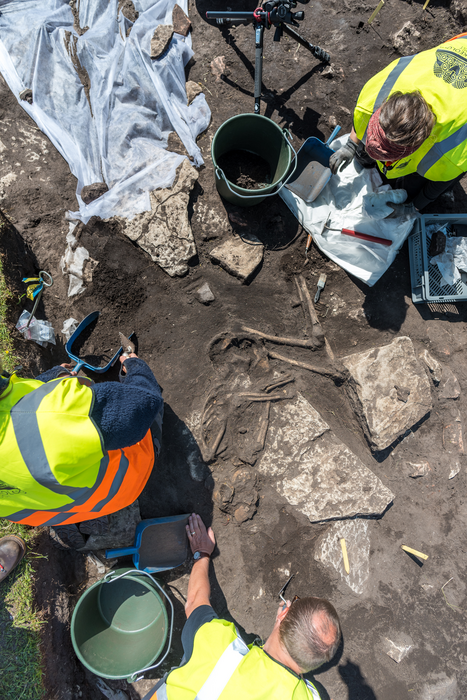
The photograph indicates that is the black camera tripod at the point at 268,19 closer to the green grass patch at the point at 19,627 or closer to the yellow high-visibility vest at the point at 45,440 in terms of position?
the yellow high-visibility vest at the point at 45,440

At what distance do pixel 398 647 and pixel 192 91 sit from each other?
5644 mm

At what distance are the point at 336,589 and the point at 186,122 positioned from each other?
468 cm

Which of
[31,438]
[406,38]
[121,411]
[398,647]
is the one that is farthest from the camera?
[406,38]

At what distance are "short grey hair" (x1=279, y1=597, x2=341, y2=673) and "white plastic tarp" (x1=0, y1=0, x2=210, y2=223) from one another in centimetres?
347

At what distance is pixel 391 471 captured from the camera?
327 centimetres

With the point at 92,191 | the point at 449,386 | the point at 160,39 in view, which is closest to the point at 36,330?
the point at 92,191

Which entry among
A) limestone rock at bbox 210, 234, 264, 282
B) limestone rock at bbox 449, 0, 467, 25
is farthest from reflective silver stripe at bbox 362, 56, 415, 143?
limestone rock at bbox 449, 0, 467, 25

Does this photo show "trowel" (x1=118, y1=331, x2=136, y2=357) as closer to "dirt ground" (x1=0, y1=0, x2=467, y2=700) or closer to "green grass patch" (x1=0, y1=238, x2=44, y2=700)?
"dirt ground" (x1=0, y1=0, x2=467, y2=700)

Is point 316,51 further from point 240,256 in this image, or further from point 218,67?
point 240,256

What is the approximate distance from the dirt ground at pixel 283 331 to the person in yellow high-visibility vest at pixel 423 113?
2.83 ft

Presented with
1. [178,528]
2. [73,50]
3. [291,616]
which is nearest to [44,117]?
[73,50]

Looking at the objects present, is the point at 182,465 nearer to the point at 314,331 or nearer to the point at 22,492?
the point at 22,492

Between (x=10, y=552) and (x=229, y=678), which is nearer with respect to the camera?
(x=229, y=678)

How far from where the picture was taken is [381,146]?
249 centimetres
